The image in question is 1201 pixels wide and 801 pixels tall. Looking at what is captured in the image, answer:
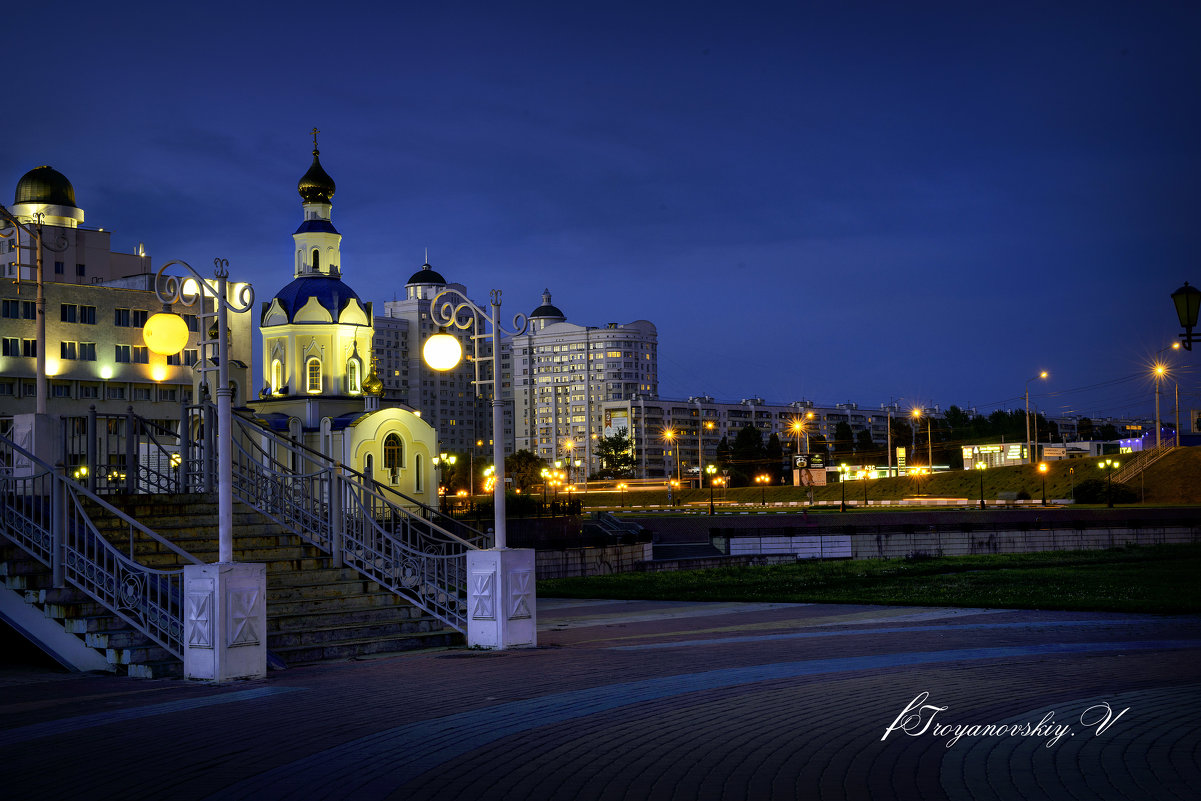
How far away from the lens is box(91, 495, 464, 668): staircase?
15.2 metres

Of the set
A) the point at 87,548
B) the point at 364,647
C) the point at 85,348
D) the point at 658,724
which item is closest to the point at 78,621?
the point at 87,548

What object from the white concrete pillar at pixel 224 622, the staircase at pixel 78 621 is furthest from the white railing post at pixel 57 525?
the white concrete pillar at pixel 224 622

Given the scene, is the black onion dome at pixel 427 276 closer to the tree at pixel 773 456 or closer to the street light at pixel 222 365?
the tree at pixel 773 456

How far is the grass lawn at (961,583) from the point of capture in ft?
68.4

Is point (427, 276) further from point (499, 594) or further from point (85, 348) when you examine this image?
point (499, 594)

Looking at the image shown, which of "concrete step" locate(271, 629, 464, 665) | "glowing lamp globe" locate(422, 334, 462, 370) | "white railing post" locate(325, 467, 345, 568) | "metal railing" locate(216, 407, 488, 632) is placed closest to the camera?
"concrete step" locate(271, 629, 464, 665)

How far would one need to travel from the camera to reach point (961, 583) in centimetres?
2547

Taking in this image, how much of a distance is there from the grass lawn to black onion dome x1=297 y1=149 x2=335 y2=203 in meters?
45.3

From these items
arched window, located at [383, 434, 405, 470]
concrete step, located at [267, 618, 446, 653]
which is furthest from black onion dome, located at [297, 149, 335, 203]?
concrete step, located at [267, 618, 446, 653]

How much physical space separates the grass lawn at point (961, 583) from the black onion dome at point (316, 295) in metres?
39.5

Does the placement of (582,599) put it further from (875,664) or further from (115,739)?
(115,739)

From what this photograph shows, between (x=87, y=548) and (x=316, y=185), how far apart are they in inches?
2329

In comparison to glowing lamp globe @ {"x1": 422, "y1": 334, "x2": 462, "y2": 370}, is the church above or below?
above

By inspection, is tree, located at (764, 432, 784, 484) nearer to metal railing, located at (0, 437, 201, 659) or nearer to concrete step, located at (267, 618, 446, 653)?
concrete step, located at (267, 618, 446, 653)
